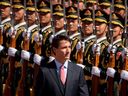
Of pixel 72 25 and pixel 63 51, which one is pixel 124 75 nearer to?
pixel 72 25

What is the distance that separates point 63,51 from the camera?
16.1ft

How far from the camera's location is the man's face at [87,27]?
23.9 feet

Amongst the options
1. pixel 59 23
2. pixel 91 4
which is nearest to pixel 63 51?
pixel 59 23

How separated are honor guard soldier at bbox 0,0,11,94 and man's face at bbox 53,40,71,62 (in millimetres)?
3019

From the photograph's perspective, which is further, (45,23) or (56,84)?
(45,23)

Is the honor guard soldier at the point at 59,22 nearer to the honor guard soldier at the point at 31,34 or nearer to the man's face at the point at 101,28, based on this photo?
the honor guard soldier at the point at 31,34

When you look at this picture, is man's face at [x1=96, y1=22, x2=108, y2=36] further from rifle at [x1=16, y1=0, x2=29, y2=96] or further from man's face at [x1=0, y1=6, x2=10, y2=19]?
man's face at [x1=0, y1=6, x2=10, y2=19]

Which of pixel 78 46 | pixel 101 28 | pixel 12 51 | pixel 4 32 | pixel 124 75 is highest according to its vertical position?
pixel 101 28

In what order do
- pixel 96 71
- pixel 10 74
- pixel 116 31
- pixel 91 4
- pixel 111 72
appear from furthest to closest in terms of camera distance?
pixel 91 4 → pixel 10 74 → pixel 116 31 → pixel 96 71 → pixel 111 72

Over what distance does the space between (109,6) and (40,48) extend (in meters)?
1.69

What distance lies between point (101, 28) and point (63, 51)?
240 centimetres

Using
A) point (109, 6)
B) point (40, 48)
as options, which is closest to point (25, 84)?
point (40, 48)

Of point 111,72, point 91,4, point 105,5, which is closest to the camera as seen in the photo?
point 111,72

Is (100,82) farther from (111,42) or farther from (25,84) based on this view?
(25,84)
